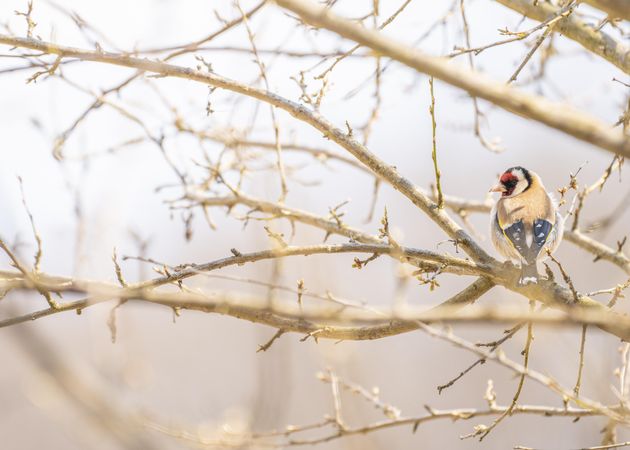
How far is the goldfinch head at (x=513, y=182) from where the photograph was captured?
468 cm

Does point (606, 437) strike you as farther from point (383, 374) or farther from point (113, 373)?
point (383, 374)

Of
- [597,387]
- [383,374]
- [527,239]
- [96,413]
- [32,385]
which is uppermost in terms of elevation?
[383,374]

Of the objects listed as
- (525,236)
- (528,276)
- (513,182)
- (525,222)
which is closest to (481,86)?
(528,276)

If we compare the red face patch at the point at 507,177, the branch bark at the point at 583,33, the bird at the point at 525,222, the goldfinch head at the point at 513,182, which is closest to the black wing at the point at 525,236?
the bird at the point at 525,222

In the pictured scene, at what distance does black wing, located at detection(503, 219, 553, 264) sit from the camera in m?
3.71

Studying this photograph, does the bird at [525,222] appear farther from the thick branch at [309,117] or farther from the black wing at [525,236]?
the thick branch at [309,117]

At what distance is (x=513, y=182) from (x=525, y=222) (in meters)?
0.69

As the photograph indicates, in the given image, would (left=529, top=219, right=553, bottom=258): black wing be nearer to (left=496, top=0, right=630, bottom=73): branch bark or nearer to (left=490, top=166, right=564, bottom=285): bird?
(left=490, top=166, right=564, bottom=285): bird

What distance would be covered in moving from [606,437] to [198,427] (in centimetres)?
194

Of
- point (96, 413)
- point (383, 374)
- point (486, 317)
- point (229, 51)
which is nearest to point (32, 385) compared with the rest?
point (96, 413)

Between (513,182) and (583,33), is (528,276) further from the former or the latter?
(513,182)

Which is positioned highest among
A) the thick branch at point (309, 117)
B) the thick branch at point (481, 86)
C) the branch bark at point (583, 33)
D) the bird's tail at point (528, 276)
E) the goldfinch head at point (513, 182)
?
the goldfinch head at point (513, 182)

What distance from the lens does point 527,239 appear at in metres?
3.93

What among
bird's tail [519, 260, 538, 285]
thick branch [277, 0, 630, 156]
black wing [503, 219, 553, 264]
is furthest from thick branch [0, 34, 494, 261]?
thick branch [277, 0, 630, 156]
